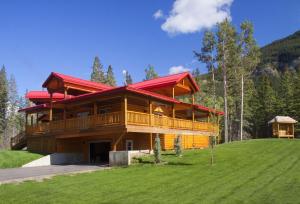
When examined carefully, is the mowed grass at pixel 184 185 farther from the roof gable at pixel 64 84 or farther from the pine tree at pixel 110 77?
the pine tree at pixel 110 77

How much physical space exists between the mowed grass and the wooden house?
18.9ft

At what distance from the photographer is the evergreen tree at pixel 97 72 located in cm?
7922

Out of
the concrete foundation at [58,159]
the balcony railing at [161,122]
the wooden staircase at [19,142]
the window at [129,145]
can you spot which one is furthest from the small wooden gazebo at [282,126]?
the wooden staircase at [19,142]

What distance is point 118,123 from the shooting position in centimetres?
2178

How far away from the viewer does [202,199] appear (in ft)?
33.0

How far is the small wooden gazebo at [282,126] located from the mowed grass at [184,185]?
83.0 feet

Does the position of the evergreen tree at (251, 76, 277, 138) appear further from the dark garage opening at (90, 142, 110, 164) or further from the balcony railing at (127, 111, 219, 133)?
the dark garage opening at (90, 142, 110, 164)

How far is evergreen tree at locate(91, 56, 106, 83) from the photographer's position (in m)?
79.2

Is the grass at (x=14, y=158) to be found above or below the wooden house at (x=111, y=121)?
below

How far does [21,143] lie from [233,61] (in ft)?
84.9

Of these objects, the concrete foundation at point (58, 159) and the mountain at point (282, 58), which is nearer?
the concrete foundation at point (58, 159)

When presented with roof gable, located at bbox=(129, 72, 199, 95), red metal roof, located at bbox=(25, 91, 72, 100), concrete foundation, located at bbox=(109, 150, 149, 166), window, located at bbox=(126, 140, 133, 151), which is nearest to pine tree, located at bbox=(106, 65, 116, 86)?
red metal roof, located at bbox=(25, 91, 72, 100)

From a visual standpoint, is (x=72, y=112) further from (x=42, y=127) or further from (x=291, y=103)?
(x=291, y=103)

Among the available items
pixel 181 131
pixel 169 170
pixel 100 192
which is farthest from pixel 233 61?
pixel 100 192
